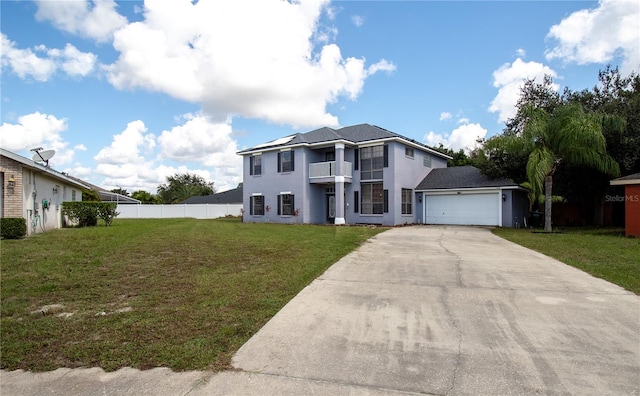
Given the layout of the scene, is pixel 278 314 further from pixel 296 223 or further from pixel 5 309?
pixel 296 223

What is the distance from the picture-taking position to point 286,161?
24766mm

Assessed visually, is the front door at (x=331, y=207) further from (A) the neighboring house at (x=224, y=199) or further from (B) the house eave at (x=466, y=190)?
(A) the neighboring house at (x=224, y=199)

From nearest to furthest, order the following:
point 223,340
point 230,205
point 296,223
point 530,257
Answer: point 223,340 → point 530,257 → point 296,223 → point 230,205

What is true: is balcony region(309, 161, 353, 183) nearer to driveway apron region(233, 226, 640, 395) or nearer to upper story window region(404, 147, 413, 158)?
upper story window region(404, 147, 413, 158)

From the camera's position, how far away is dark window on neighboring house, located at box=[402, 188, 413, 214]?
75.5 ft

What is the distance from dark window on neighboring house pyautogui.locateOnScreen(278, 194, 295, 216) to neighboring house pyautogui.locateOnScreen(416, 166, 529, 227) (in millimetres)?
8118

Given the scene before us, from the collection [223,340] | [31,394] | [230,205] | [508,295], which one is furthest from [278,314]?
[230,205]

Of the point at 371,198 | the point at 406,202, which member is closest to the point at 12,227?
the point at 371,198

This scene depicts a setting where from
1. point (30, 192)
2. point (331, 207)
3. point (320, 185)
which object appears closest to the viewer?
point (30, 192)

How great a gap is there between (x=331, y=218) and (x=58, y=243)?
16.3 m

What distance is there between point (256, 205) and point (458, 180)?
13486 mm

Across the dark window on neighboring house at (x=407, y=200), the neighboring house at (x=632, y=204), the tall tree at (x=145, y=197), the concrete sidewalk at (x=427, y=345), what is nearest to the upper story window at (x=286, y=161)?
the dark window on neighboring house at (x=407, y=200)

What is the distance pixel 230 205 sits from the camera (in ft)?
127

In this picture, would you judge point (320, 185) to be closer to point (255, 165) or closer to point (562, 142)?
Result: point (255, 165)
